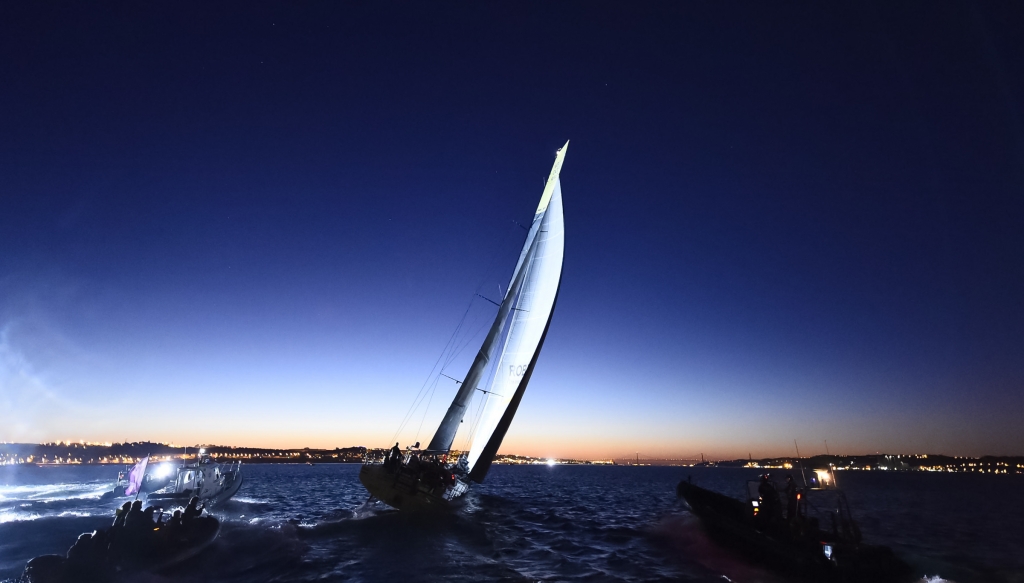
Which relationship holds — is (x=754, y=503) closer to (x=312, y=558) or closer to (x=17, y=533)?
(x=312, y=558)

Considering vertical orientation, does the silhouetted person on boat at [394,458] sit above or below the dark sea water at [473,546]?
above

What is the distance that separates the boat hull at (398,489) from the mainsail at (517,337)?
2.33 metres

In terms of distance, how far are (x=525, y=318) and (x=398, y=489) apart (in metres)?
10.5

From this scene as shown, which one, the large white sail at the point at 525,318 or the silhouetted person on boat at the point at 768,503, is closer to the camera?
the silhouetted person on boat at the point at 768,503

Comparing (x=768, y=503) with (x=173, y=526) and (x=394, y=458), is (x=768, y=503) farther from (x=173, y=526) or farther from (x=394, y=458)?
(x=173, y=526)

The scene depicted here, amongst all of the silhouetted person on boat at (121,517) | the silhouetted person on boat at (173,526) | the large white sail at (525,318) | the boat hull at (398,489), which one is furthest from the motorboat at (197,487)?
the large white sail at (525,318)

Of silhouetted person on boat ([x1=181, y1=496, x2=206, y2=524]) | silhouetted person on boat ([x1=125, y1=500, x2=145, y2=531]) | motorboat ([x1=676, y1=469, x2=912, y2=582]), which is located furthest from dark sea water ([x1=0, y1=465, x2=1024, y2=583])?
silhouetted person on boat ([x1=125, y1=500, x2=145, y2=531])

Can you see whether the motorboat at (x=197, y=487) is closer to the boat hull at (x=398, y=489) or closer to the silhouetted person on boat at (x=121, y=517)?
the silhouetted person on boat at (x=121, y=517)

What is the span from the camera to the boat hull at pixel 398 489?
2211cm

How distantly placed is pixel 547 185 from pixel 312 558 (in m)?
22.2

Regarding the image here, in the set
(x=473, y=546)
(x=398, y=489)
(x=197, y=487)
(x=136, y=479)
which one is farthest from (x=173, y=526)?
(x=136, y=479)

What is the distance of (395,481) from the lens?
72.7 feet

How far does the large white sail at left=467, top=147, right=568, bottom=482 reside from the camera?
22.9 meters

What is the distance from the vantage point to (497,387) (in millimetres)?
24891
